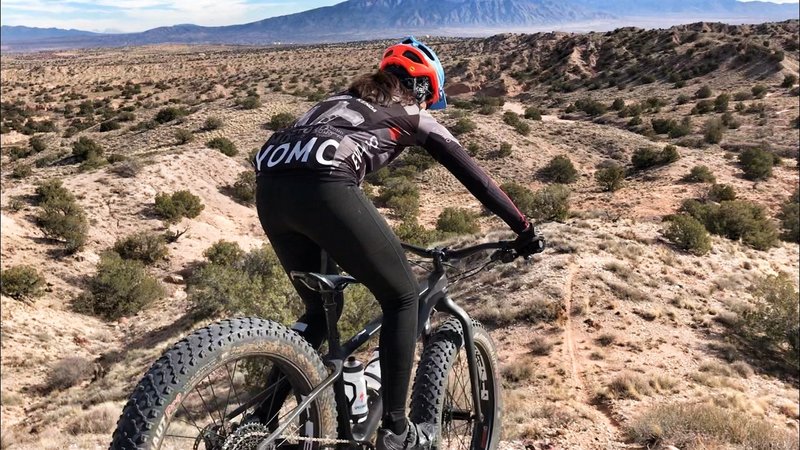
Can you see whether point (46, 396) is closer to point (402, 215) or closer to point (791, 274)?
point (402, 215)

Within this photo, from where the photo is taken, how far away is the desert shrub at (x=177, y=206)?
63.6 ft

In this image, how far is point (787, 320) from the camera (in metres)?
8.98

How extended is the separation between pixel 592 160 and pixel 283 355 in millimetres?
28264

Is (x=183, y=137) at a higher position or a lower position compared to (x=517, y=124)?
lower

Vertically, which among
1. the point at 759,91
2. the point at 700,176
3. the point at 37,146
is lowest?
the point at 37,146

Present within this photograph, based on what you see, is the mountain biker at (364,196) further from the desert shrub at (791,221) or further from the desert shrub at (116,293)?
the desert shrub at (791,221)

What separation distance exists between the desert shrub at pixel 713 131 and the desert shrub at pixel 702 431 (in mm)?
27842

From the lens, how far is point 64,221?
16.5m

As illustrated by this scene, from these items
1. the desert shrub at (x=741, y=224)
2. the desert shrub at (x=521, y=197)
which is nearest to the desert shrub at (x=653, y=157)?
the desert shrub at (x=521, y=197)

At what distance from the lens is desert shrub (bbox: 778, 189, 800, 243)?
15992 mm

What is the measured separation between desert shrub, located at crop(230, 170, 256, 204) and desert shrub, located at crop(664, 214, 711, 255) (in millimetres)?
16612

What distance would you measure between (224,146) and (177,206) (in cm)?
823

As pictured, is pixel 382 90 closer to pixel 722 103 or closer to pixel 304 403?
pixel 304 403

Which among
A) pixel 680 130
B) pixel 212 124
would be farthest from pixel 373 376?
pixel 680 130
